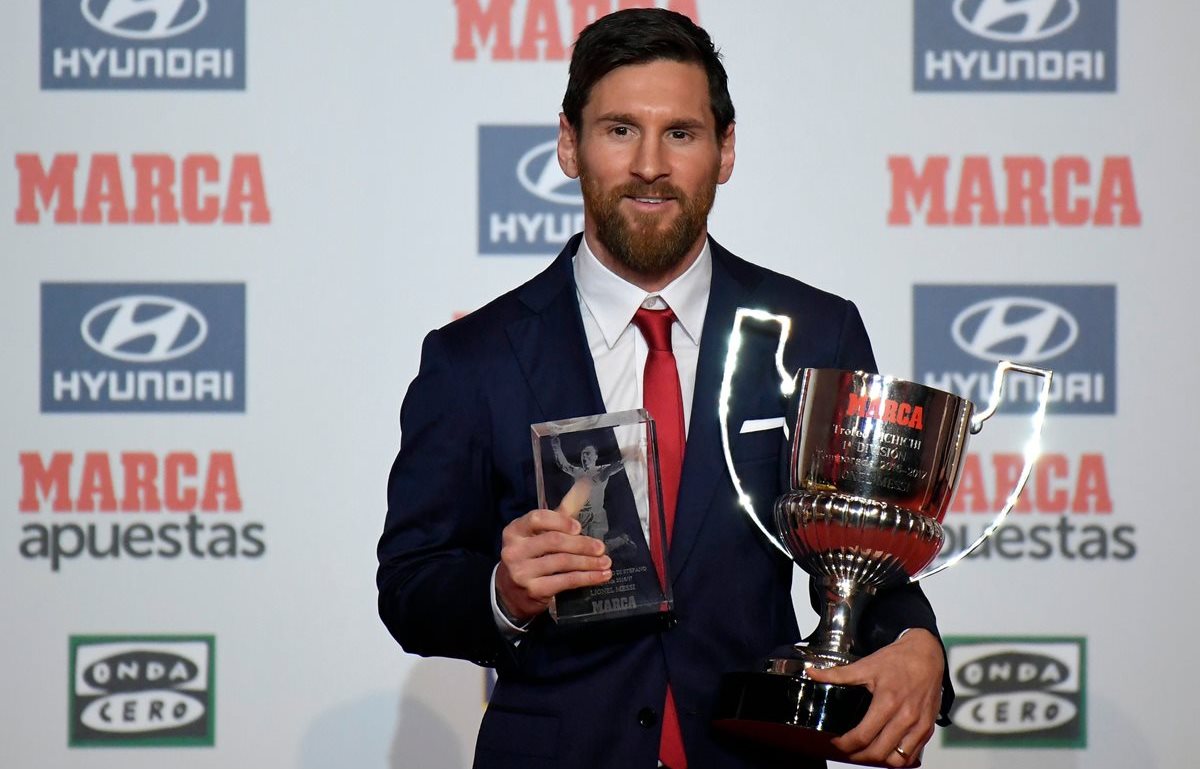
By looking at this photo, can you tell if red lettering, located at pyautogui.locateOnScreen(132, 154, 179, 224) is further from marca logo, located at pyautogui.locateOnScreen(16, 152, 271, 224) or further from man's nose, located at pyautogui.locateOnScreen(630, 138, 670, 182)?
man's nose, located at pyautogui.locateOnScreen(630, 138, 670, 182)

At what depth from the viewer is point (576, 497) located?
1498 millimetres

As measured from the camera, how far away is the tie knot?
1.73m

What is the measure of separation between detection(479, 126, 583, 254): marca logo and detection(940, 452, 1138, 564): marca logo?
3.25ft

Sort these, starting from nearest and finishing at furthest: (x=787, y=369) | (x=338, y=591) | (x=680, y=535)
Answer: (x=680, y=535) < (x=787, y=369) < (x=338, y=591)

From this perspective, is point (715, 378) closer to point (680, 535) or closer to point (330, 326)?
point (680, 535)

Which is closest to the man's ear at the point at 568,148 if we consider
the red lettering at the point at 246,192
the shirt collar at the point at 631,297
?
the shirt collar at the point at 631,297

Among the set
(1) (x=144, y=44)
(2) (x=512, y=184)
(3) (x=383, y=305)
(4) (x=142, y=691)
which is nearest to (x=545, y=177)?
(2) (x=512, y=184)

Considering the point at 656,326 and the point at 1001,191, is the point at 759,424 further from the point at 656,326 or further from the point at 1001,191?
the point at 1001,191

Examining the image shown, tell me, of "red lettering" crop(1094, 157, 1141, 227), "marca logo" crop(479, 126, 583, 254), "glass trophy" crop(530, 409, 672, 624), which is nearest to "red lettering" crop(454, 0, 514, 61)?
"marca logo" crop(479, 126, 583, 254)

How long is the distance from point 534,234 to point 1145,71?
4.31 feet

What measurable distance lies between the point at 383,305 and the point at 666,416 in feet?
4.13

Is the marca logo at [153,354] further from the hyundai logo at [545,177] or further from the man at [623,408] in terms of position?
the man at [623,408]

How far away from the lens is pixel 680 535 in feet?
5.33

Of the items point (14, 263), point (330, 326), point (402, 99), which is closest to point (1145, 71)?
point (402, 99)
